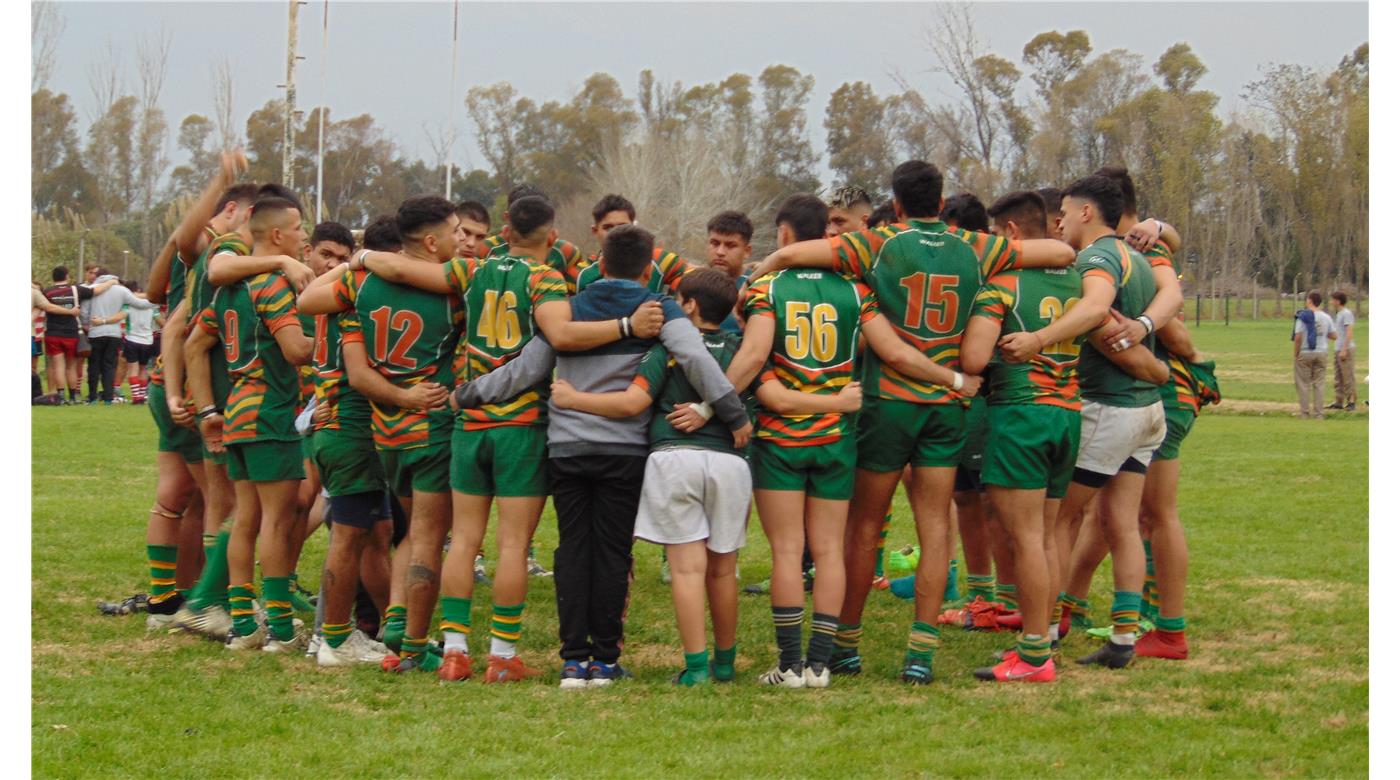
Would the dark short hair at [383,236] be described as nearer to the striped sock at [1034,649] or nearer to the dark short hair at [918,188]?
the dark short hair at [918,188]

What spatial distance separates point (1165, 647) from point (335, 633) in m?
4.47

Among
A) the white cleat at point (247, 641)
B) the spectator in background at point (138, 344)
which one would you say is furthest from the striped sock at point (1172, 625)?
the spectator in background at point (138, 344)

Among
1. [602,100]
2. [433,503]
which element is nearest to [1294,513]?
[433,503]

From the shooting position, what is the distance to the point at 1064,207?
739 centimetres

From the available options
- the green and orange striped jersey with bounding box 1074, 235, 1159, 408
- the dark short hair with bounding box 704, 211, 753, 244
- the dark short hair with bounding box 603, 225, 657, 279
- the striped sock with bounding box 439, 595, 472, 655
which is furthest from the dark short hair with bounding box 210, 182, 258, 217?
the green and orange striped jersey with bounding box 1074, 235, 1159, 408

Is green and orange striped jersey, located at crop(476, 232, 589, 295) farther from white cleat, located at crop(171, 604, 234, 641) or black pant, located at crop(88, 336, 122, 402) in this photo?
black pant, located at crop(88, 336, 122, 402)

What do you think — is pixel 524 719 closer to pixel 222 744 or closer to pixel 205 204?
pixel 222 744

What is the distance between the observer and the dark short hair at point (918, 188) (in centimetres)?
658

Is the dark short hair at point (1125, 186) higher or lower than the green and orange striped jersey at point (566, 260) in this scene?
higher

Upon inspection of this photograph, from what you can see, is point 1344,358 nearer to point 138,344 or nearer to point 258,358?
point 138,344

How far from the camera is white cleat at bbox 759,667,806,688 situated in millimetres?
6461

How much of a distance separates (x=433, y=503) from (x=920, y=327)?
2.63m

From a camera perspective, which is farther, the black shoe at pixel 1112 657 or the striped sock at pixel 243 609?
the striped sock at pixel 243 609

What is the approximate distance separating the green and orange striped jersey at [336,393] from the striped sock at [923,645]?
301 centimetres
